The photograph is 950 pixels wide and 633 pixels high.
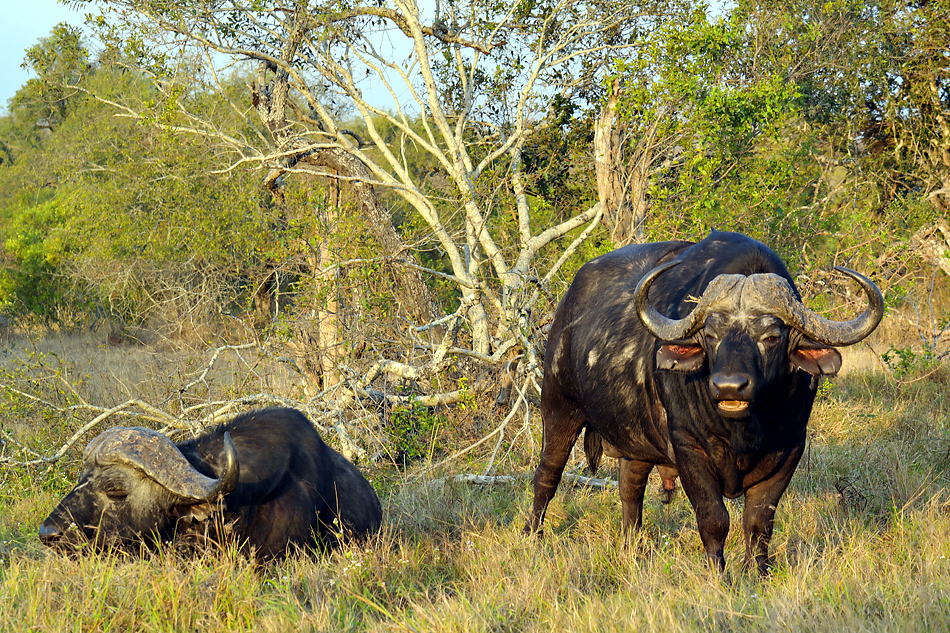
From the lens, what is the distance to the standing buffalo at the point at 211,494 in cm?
395

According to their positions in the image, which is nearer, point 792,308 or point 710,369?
point 792,308

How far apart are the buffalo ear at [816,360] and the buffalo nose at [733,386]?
1.47 feet

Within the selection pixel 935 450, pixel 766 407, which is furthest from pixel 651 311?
pixel 935 450

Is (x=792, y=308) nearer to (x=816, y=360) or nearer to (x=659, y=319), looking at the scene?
(x=816, y=360)

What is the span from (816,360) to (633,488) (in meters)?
1.79

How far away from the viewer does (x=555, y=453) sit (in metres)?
5.41

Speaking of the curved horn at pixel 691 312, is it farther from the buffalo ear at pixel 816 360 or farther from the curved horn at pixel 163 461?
the curved horn at pixel 163 461

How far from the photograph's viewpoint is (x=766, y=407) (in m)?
3.72

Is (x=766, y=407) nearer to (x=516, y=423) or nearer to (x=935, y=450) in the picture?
(x=935, y=450)

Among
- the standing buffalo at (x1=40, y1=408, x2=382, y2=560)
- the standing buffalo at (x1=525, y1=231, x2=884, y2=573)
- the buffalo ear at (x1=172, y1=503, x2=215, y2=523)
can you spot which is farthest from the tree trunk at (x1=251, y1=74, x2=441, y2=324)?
the buffalo ear at (x1=172, y1=503, x2=215, y2=523)

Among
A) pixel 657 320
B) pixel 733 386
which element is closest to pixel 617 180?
pixel 657 320

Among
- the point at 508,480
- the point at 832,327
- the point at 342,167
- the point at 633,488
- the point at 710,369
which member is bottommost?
the point at 508,480

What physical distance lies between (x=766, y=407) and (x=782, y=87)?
5.74 metres

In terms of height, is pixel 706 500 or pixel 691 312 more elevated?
pixel 691 312
